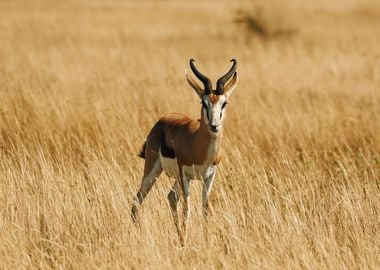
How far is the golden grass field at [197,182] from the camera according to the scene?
5.62 meters

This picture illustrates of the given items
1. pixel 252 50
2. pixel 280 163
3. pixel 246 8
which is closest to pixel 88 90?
pixel 280 163

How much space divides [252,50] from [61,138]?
40.1 feet

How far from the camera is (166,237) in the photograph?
5.76m

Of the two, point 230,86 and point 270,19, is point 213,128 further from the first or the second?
point 270,19

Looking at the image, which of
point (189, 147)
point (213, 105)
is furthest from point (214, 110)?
point (189, 147)

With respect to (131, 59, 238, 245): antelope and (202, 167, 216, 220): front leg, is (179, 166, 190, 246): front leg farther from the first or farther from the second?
(202, 167, 216, 220): front leg

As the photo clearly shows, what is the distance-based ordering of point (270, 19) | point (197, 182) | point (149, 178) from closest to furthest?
point (149, 178) → point (197, 182) → point (270, 19)

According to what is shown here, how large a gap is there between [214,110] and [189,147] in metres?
0.56

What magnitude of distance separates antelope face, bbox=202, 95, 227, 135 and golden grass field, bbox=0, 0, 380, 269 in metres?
0.71

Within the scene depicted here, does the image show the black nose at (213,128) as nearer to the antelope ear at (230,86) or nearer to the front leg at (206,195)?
the antelope ear at (230,86)

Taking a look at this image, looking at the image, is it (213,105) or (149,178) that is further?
(149,178)

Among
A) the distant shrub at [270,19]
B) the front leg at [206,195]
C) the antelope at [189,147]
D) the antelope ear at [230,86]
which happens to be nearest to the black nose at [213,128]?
the antelope at [189,147]

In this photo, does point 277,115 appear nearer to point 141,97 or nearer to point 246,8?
point 141,97

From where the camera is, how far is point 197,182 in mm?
7328
